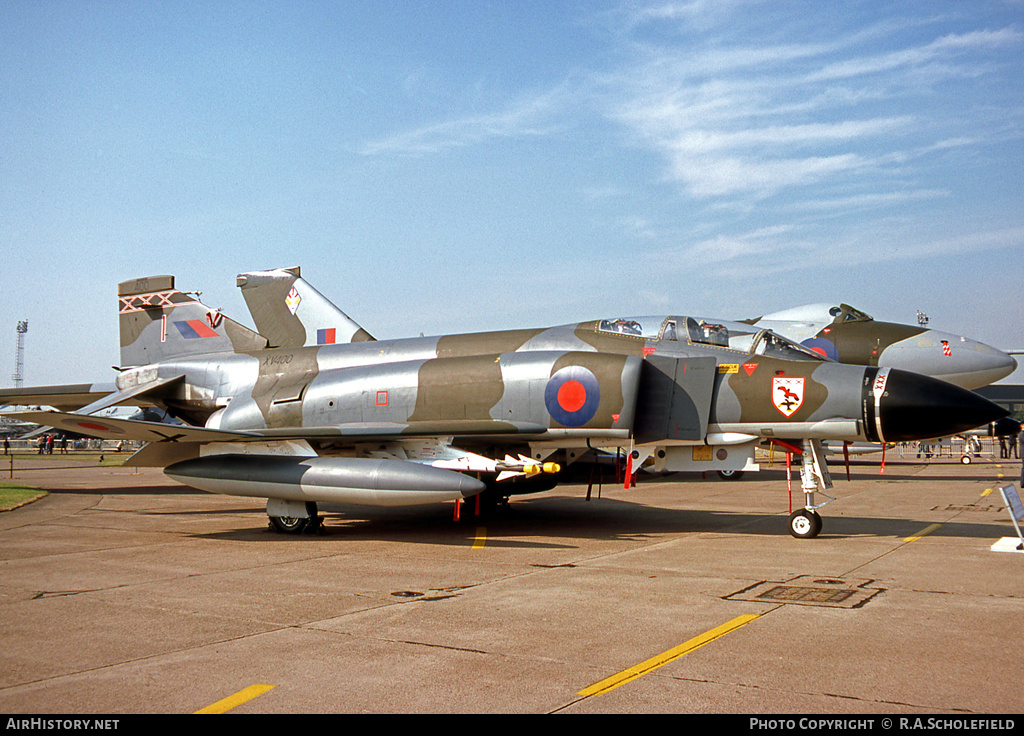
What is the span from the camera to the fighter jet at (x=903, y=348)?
16.7 meters

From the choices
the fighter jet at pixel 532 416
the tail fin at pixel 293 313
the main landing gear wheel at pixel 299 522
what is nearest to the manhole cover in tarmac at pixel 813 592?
the fighter jet at pixel 532 416

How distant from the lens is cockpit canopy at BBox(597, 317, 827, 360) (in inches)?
396

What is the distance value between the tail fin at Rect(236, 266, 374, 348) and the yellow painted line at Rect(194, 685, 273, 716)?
10300mm

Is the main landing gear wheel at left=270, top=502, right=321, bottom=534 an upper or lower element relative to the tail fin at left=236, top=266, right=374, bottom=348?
lower

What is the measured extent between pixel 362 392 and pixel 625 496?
7.80 m

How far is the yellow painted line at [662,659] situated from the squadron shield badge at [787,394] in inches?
174

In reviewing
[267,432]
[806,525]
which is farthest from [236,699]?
[806,525]

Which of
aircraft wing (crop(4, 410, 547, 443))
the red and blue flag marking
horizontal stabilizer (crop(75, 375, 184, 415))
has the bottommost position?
aircraft wing (crop(4, 410, 547, 443))

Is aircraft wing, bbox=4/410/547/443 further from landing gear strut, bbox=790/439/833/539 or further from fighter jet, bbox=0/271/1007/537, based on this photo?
landing gear strut, bbox=790/439/833/539

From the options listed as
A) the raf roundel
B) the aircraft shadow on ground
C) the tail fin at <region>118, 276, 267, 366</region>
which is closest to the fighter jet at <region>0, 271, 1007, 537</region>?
the raf roundel

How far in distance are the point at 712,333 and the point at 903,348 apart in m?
8.52

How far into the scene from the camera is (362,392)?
1136cm

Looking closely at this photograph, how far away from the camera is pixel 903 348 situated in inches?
659

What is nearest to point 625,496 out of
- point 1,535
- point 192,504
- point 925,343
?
point 925,343
